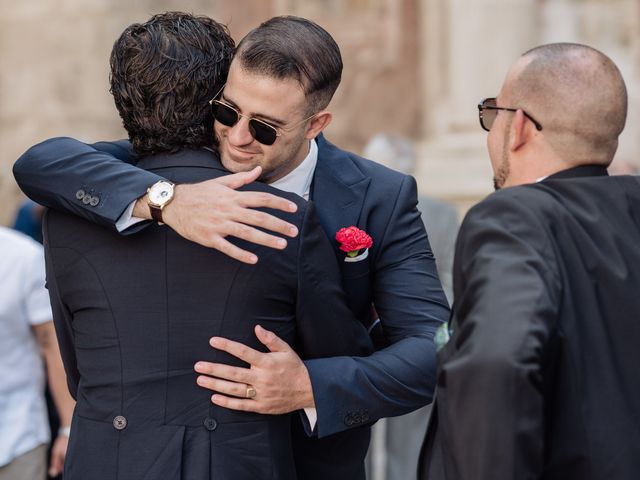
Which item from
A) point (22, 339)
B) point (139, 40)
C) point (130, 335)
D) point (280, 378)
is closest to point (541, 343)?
point (280, 378)

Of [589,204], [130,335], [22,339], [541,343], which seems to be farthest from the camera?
[22,339]

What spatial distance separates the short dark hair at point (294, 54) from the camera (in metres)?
2.94

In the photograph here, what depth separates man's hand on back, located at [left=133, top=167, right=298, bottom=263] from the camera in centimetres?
259

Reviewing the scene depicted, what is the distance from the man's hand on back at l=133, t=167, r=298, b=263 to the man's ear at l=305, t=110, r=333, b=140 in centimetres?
43

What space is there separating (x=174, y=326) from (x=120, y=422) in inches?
10.5

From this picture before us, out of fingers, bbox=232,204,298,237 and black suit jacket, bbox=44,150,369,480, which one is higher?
fingers, bbox=232,204,298,237

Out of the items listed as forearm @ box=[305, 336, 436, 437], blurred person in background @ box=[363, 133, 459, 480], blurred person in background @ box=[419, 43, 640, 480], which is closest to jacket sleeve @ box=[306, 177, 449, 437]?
forearm @ box=[305, 336, 436, 437]

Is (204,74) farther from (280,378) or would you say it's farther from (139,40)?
(280,378)

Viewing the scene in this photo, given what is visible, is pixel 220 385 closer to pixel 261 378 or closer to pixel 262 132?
pixel 261 378

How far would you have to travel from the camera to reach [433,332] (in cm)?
302

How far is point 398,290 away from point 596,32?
5.67m

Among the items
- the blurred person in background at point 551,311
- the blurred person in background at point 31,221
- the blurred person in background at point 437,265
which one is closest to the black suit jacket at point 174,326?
the blurred person in background at point 551,311

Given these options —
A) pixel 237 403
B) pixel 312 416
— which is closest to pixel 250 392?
pixel 237 403

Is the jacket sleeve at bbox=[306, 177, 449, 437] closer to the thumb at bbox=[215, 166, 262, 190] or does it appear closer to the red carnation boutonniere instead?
the red carnation boutonniere
